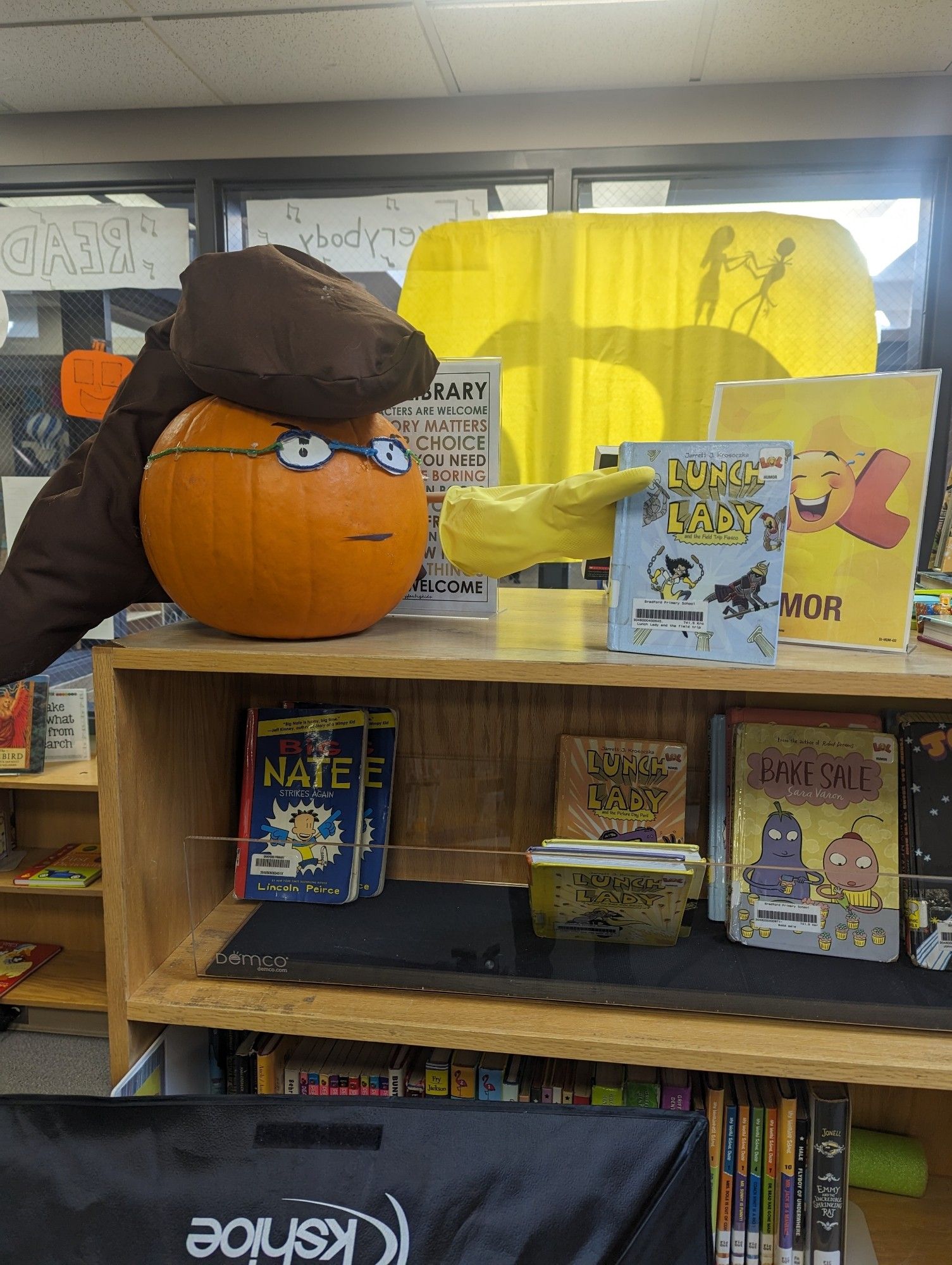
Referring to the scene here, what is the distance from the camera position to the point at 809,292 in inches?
93.7

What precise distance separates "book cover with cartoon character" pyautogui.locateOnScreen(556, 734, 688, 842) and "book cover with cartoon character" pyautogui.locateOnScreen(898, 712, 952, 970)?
245 millimetres

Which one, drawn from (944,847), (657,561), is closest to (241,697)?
(657,561)

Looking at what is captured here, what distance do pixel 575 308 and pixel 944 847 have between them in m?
2.02

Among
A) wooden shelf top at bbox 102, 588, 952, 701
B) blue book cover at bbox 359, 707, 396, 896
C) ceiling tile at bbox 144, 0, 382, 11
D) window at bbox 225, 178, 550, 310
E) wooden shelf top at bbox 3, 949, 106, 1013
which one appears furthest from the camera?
window at bbox 225, 178, 550, 310

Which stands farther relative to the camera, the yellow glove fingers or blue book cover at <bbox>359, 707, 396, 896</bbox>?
blue book cover at <bbox>359, 707, 396, 896</bbox>

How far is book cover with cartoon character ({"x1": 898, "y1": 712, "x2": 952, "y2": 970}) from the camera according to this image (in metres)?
0.80

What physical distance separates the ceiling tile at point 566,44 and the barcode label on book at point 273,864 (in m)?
2.10

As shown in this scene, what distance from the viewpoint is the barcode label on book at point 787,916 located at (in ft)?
2.71

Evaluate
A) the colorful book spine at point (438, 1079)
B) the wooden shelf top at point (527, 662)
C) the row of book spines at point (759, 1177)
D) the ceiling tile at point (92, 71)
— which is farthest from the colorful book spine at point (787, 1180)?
the ceiling tile at point (92, 71)

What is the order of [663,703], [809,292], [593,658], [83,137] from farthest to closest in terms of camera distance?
1. [83,137]
2. [809,292]
3. [663,703]
4. [593,658]

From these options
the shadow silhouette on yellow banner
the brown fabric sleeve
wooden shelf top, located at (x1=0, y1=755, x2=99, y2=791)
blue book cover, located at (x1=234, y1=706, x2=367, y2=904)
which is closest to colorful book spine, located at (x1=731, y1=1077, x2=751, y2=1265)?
blue book cover, located at (x1=234, y1=706, x2=367, y2=904)

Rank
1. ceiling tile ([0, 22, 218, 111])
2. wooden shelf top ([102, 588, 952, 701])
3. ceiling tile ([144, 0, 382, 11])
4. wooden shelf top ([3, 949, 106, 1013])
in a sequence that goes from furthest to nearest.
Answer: ceiling tile ([0, 22, 218, 111]) < ceiling tile ([144, 0, 382, 11]) < wooden shelf top ([3, 949, 106, 1013]) < wooden shelf top ([102, 588, 952, 701])

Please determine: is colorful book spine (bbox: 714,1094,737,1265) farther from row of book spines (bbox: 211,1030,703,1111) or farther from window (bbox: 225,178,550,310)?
window (bbox: 225,178,550,310)

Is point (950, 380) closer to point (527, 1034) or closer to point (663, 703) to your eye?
A: point (663, 703)
